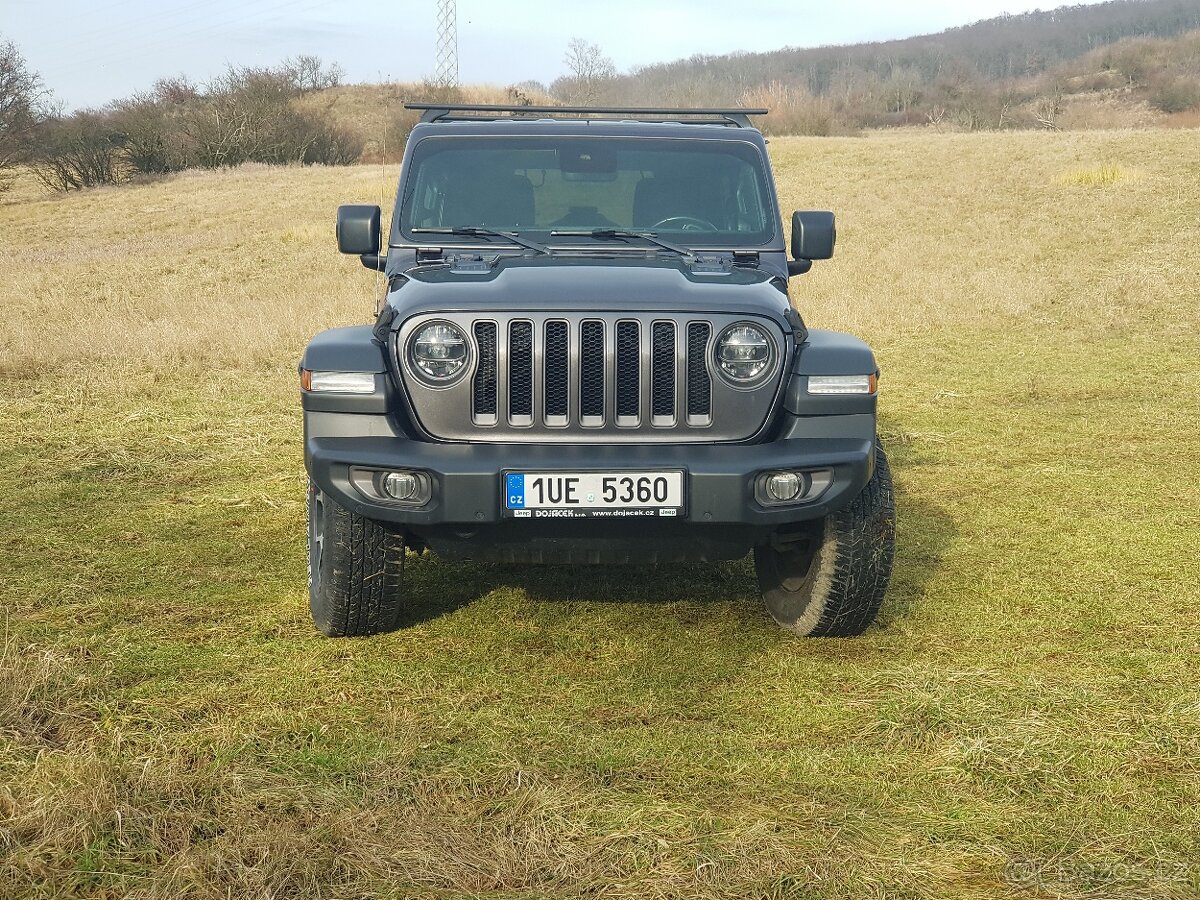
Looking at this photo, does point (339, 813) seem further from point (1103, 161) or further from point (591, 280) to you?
point (1103, 161)

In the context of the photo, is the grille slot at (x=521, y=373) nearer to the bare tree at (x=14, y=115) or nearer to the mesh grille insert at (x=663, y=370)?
the mesh grille insert at (x=663, y=370)

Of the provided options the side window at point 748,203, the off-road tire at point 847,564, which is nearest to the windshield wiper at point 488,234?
the side window at point 748,203

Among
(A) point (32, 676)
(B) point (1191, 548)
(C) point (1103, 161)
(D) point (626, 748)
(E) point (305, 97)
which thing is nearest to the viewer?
(D) point (626, 748)

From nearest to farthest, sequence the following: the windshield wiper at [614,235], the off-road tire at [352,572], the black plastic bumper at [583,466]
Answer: the black plastic bumper at [583,466]
the off-road tire at [352,572]
the windshield wiper at [614,235]

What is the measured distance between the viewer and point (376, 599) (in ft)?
15.0

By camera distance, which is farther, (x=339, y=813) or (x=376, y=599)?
(x=376, y=599)

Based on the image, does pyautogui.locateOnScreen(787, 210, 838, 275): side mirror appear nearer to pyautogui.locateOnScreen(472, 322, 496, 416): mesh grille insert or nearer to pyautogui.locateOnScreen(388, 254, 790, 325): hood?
pyautogui.locateOnScreen(388, 254, 790, 325): hood

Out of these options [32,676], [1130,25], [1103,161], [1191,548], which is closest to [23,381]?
[32,676]

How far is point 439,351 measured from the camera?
4238 millimetres

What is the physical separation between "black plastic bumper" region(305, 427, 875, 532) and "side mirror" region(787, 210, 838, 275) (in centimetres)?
143

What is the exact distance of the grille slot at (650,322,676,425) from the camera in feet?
13.9

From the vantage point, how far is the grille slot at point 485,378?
4199 mm

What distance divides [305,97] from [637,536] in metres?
81.2

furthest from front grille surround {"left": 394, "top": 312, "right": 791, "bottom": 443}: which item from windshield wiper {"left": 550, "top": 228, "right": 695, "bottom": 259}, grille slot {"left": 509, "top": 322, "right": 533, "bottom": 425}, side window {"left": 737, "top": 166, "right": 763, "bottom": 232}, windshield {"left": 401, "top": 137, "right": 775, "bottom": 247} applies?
side window {"left": 737, "top": 166, "right": 763, "bottom": 232}
